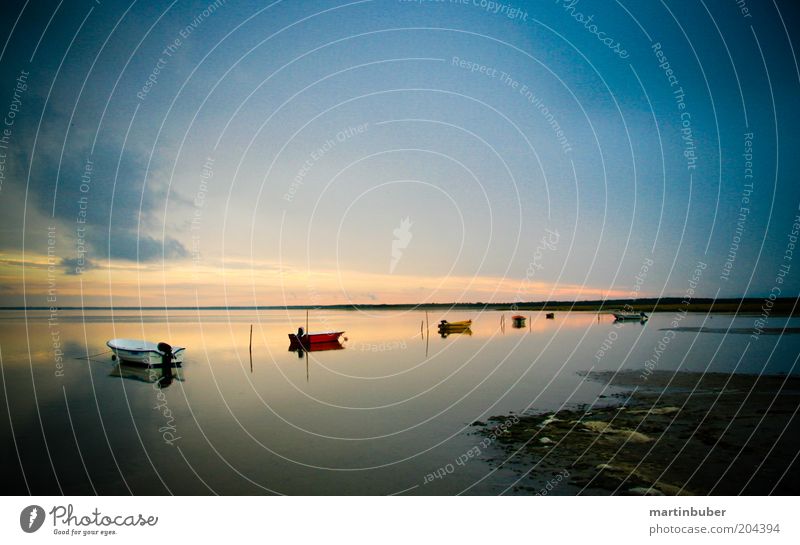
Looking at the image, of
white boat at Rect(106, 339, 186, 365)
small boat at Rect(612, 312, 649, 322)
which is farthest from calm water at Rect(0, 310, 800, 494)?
small boat at Rect(612, 312, 649, 322)

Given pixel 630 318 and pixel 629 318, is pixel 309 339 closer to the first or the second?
pixel 629 318

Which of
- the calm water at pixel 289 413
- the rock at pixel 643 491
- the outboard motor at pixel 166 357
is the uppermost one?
the outboard motor at pixel 166 357

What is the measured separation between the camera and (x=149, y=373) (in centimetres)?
3078

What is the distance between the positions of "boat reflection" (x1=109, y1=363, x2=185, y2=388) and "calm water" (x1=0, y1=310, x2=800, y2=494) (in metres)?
0.32

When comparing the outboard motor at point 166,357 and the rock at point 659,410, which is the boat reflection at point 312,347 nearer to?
the outboard motor at point 166,357

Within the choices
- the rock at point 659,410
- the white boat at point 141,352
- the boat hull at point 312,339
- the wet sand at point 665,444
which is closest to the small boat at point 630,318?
the boat hull at point 312,339

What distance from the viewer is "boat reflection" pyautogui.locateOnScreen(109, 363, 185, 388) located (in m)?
28.3

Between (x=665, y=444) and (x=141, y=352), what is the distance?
3253cm

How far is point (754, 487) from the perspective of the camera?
10383 mm

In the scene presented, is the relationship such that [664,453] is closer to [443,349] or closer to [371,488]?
[371,488]

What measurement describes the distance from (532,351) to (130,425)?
33138 millimetres

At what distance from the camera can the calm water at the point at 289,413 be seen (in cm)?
1236

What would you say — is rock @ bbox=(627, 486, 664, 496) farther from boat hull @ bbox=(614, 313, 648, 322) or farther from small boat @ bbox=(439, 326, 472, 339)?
boat hull @ bbox=(614, 313, 648, 322)

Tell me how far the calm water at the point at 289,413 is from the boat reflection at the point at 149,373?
1.05 ft
